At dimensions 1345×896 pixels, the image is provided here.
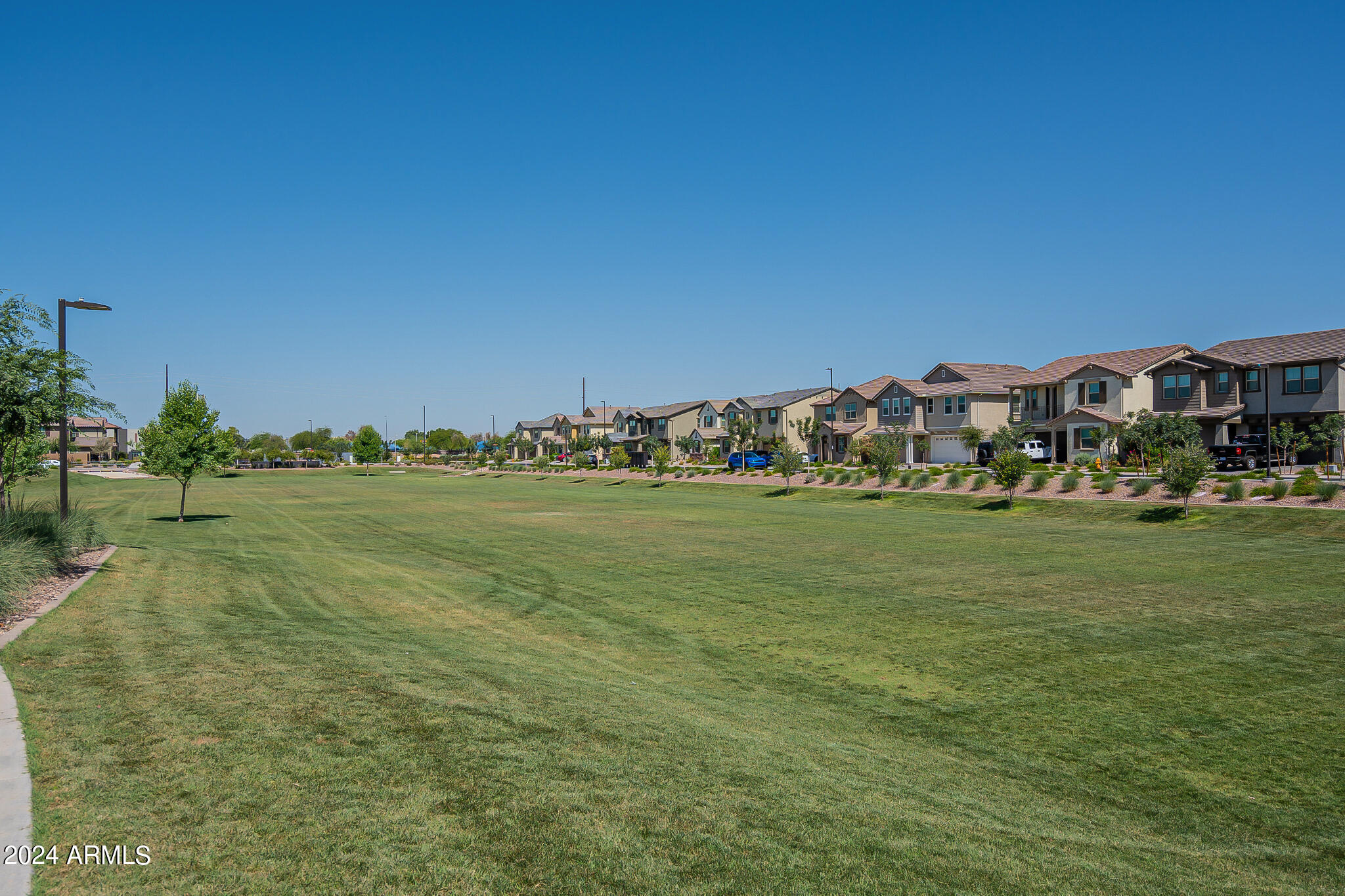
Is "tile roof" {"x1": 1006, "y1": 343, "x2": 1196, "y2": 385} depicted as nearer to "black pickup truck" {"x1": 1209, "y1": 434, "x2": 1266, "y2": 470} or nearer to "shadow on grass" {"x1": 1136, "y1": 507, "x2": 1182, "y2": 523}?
"black pickup truck" {"x1": 1209, "y1": 434, "x2": 1266, "y2": 470}

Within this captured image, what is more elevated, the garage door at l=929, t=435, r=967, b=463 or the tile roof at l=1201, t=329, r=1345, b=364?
the tile roof at l=1201, t=329, r=1345, b=364

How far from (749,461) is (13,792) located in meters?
74.0

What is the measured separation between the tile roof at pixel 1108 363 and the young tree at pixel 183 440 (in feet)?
185

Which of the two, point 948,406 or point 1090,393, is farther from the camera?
point 948,406

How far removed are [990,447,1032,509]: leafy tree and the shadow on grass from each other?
6240mm

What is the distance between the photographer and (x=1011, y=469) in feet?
121

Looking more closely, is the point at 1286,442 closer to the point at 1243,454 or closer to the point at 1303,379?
the point at 1243,454

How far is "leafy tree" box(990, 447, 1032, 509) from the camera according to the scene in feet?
121

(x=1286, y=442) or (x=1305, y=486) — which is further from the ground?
(x=1286, y=442)

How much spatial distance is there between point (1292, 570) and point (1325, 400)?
125ft

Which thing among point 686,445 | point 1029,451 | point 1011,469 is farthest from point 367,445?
point 1011,469

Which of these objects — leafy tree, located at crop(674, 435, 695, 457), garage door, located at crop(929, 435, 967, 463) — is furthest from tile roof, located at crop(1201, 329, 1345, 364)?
leafy tree, located at crop(674, 435, 695, 457)

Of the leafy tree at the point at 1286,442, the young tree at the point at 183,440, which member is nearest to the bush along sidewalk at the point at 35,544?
the young tree at the point at 183,440

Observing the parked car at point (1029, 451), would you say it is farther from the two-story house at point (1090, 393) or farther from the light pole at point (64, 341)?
the light pole at point (64, 341)
